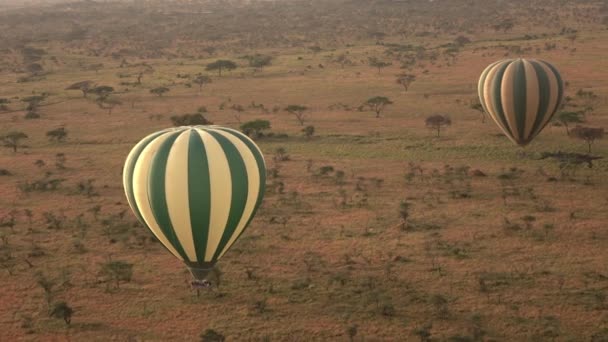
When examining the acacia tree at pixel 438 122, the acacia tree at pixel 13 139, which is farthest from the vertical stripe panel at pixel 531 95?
the acacia tree at pixel 13 139

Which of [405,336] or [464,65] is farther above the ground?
[464,65]

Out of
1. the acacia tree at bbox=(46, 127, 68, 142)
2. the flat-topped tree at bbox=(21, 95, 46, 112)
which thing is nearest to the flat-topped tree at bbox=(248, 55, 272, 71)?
the flat-topped tree at bbox=(21, 95, 46, 112)

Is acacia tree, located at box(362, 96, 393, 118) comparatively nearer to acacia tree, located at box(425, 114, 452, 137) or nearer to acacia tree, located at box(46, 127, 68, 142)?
acacia tree, located at box(425, 114, 452, 137)

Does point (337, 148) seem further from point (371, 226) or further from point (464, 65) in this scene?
point (464, 65)

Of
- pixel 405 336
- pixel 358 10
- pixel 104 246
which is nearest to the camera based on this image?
pixel 405 336

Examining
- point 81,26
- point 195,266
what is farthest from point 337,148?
point 81,26

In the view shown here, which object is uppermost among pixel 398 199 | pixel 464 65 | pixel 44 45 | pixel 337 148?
pixel 44 45
